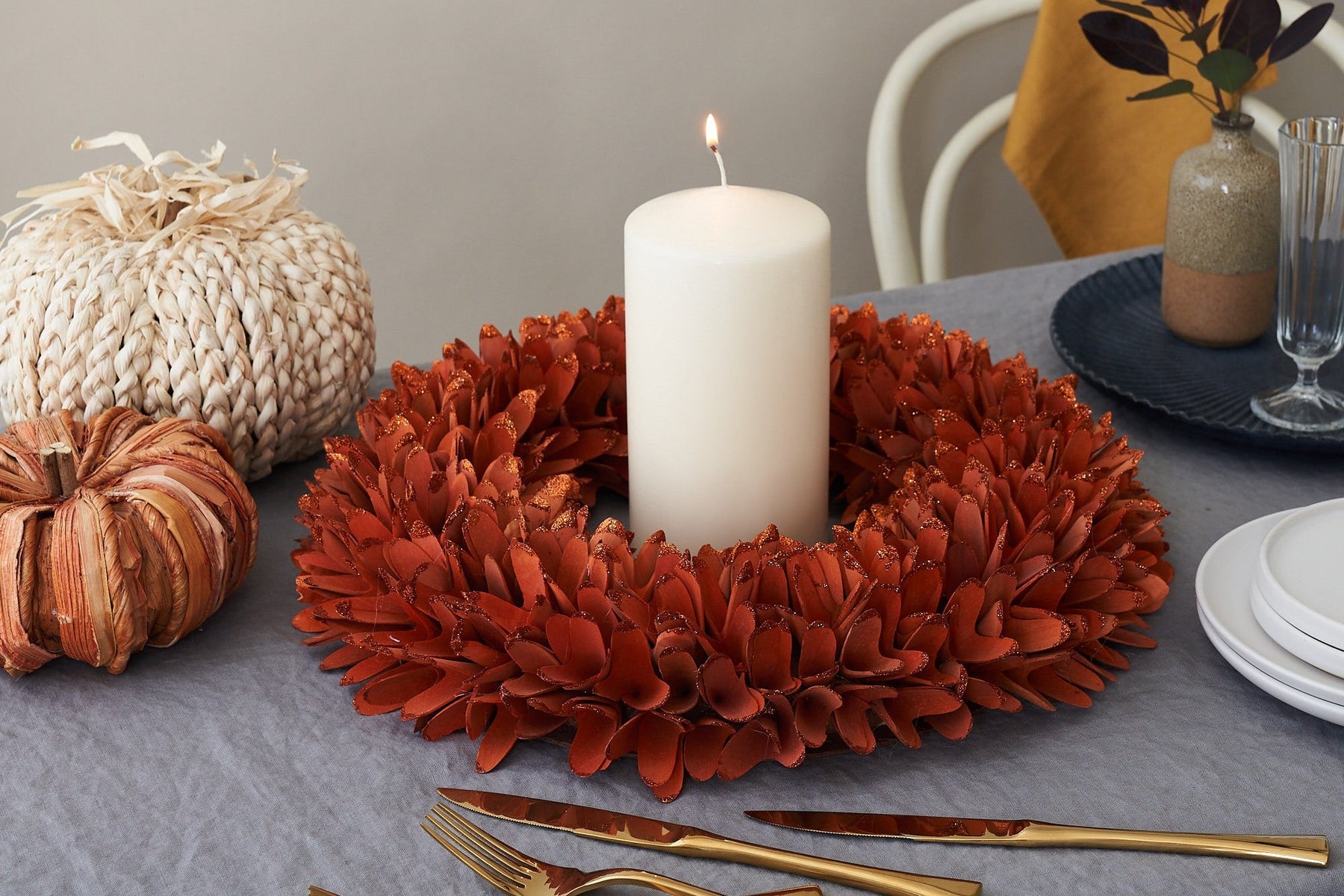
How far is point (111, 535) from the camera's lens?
47 cm

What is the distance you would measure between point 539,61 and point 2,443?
965 mm

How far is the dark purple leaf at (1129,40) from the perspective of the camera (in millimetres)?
709

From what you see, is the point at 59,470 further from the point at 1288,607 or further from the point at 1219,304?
the point at 1219,304

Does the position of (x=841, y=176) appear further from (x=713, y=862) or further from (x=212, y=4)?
(x=713, y=862)

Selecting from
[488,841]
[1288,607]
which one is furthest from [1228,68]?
[488,841]

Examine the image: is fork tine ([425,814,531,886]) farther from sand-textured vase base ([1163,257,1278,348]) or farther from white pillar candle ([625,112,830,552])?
sand-textured vase base ([1163,257,1278,348])

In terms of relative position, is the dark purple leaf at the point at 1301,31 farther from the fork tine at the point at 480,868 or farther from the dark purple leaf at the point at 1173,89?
the fork tine at the point at 480,868

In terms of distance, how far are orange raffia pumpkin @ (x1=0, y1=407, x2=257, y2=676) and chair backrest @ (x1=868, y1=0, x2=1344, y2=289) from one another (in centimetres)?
88

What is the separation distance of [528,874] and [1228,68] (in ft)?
1.92

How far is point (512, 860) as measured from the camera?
16.0 inches

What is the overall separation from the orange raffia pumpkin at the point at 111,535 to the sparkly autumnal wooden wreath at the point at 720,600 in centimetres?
4

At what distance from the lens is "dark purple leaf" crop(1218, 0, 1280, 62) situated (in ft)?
2.23

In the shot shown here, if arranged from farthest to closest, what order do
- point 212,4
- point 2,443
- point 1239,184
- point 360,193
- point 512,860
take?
point 360,193, point 212,4, point 1239,184, point 2,443, point 512,860

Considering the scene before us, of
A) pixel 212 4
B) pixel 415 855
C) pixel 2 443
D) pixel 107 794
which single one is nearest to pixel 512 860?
pixel 415 855
